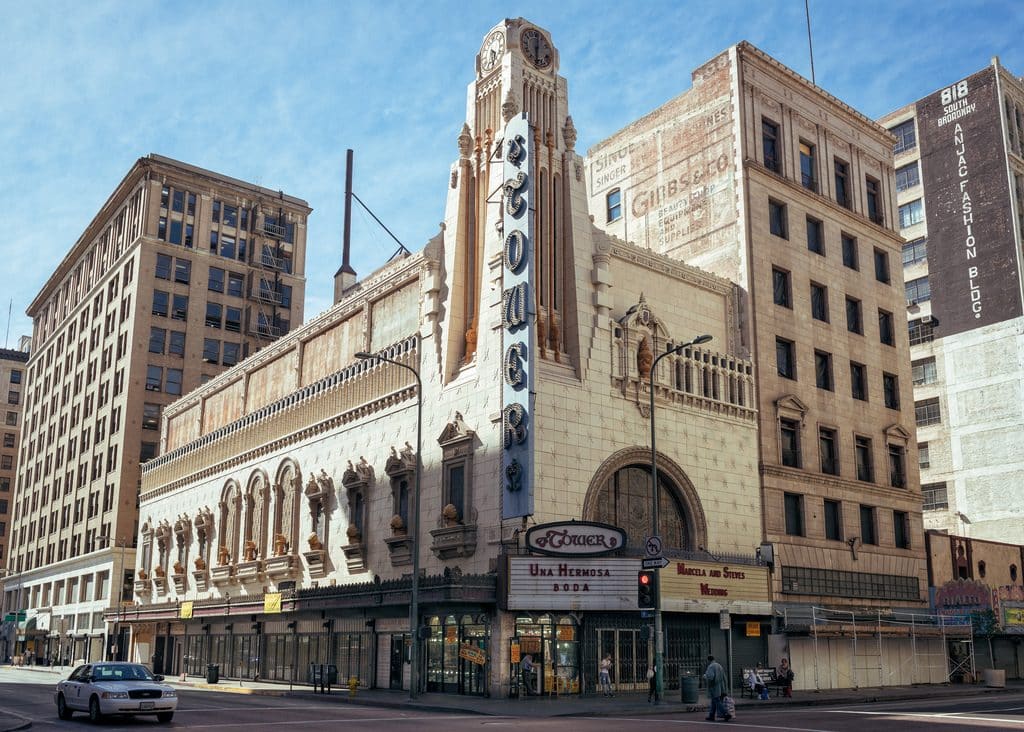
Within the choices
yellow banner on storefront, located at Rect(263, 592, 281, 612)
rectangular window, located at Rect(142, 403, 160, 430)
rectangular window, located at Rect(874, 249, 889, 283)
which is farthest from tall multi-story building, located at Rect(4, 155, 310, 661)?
rectangular window, located at Rect(874, 249, 889, 283)

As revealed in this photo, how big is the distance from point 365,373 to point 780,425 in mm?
19587

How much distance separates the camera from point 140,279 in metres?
88.4

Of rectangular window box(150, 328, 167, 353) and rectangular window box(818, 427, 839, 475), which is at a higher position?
rectangular window box(150, 328, 167, 353)

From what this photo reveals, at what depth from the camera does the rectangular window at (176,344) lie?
292 feet

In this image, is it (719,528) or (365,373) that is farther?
(365,373)

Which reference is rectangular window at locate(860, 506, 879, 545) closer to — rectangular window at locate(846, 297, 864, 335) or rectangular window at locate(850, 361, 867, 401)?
rectangular window at locate(850, 361, 867, 401)

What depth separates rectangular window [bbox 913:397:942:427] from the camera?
73.3 metres

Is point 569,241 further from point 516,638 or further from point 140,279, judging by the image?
point 140,279

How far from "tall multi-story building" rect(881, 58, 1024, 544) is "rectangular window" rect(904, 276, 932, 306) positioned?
0.26ft

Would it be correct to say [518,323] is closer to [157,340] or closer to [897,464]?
[897,464]

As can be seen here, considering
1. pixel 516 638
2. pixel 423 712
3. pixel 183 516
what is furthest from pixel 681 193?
pixel 183 516

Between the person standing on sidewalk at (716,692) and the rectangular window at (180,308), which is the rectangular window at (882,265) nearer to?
the person standing on sidewalk at (716,692)

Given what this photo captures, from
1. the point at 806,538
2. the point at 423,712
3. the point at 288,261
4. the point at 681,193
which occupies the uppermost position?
→ the point at 288,261

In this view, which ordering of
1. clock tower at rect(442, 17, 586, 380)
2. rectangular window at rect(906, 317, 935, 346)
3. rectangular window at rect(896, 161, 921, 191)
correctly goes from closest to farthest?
clock tower at rect(442, 17, 586, 380)
rectangular window at rect(906, 317, 935, 346)
rectangular window at rect(896, 161, 921, 191)
